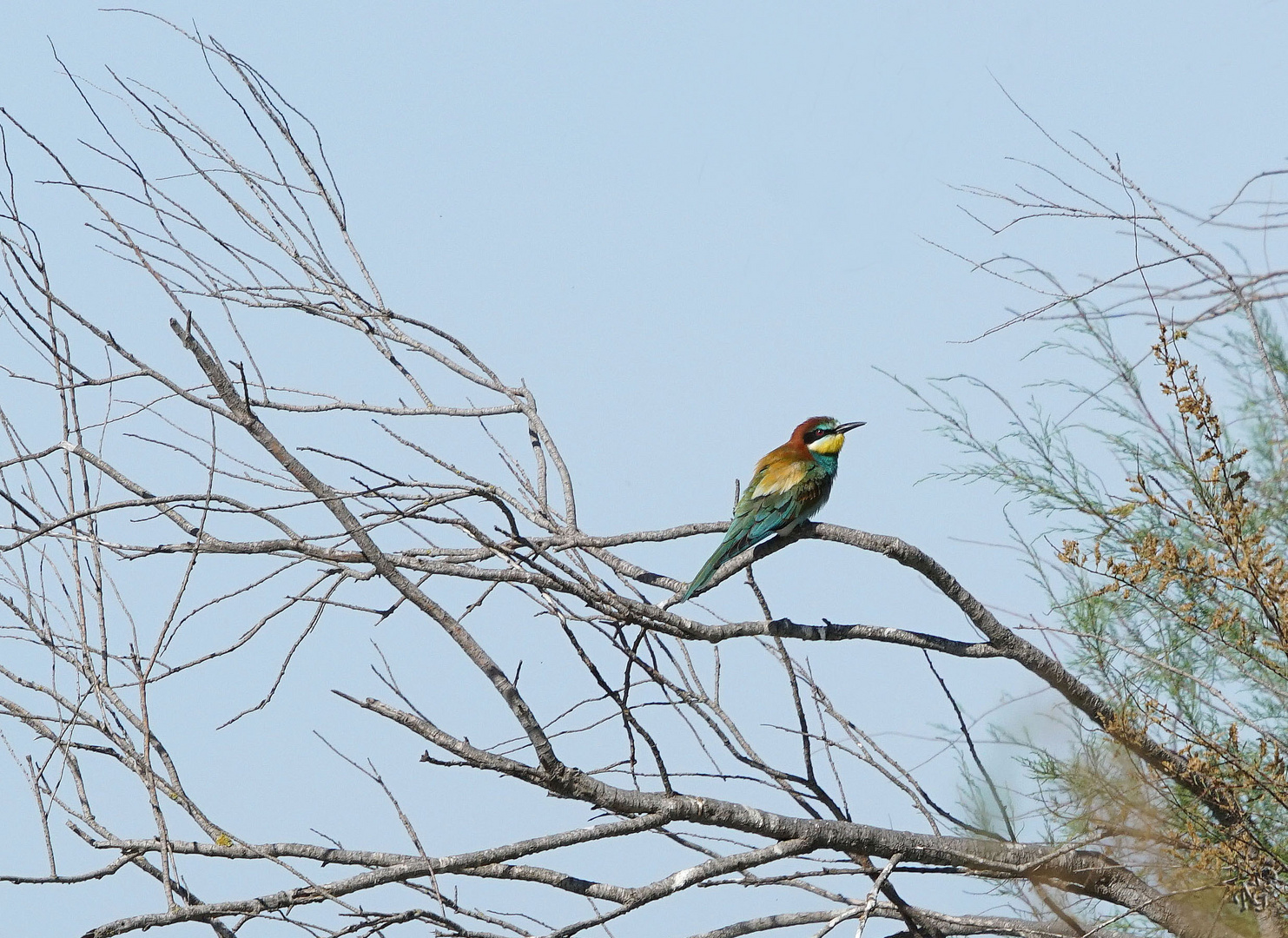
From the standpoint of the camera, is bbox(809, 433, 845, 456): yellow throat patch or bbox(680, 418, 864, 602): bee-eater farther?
bbox(809, 433, 845, 456): yellow throat patch

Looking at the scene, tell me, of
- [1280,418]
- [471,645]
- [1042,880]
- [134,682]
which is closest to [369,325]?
[134,682]

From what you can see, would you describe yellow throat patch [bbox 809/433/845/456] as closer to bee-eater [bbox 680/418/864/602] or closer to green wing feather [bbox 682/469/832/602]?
bee-eater [bbox 680/418/864/602]

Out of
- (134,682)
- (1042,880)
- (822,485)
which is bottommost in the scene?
(1042,880)

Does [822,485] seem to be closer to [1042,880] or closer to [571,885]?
[1042,880]

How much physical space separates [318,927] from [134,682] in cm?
74

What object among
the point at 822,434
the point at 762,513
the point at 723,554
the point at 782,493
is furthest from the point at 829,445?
the point at 723,554

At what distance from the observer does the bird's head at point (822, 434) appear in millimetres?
5094

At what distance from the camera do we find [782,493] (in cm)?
441

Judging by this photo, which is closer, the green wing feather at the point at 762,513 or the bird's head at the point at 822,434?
the green wing feather at the point at 762,513

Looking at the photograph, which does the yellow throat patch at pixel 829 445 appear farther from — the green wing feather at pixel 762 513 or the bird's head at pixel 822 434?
the green wing feather at pixel 762 513

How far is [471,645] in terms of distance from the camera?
2600mm

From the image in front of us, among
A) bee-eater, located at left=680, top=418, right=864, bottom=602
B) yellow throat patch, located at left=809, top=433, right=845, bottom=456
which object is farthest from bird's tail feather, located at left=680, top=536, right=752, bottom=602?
yellow throat patch, located at left=809, top=433, right=845, bottom=456

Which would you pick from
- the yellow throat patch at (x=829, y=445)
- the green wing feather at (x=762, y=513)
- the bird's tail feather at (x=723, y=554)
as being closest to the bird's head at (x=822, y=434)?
the yellow throat patch at (x=829, y=445)

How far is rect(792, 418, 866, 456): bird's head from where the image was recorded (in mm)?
5094
